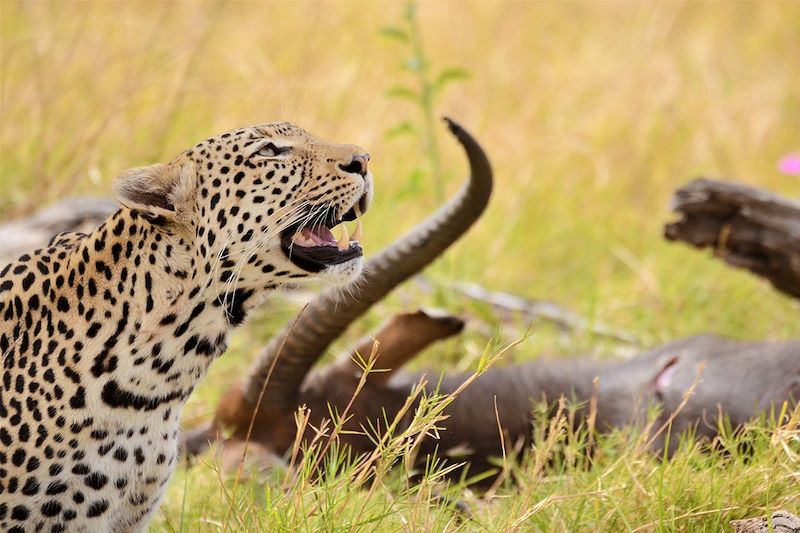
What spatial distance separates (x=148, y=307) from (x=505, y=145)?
5823 mm

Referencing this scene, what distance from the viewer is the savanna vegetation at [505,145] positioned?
360 cm

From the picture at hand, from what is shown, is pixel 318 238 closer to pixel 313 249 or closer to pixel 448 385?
pixel 313 249

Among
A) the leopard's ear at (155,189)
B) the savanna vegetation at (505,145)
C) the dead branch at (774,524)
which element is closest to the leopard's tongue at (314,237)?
the leopard's ear at (155,189)

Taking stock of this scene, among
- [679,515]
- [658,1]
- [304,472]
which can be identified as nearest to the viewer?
[304,472]

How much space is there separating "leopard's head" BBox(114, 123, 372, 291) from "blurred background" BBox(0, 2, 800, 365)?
694 millimetres

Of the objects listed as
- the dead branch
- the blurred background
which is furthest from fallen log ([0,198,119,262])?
the dead branch

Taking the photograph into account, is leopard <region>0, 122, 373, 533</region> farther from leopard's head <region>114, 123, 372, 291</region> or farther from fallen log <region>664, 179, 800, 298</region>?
fallen log <region>664, 179, 800, 298</region>

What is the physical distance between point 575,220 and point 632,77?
2340 mm

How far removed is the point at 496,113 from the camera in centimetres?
911

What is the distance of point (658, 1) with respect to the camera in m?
11.3

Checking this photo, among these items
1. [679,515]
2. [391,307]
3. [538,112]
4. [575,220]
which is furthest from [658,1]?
[679,515]

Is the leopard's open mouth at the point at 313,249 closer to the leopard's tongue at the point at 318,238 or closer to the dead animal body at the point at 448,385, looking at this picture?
the leopard's tongue at the point at 318,238

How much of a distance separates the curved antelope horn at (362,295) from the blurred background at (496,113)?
0.79 m

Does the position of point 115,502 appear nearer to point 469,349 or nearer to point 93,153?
point 469,349
